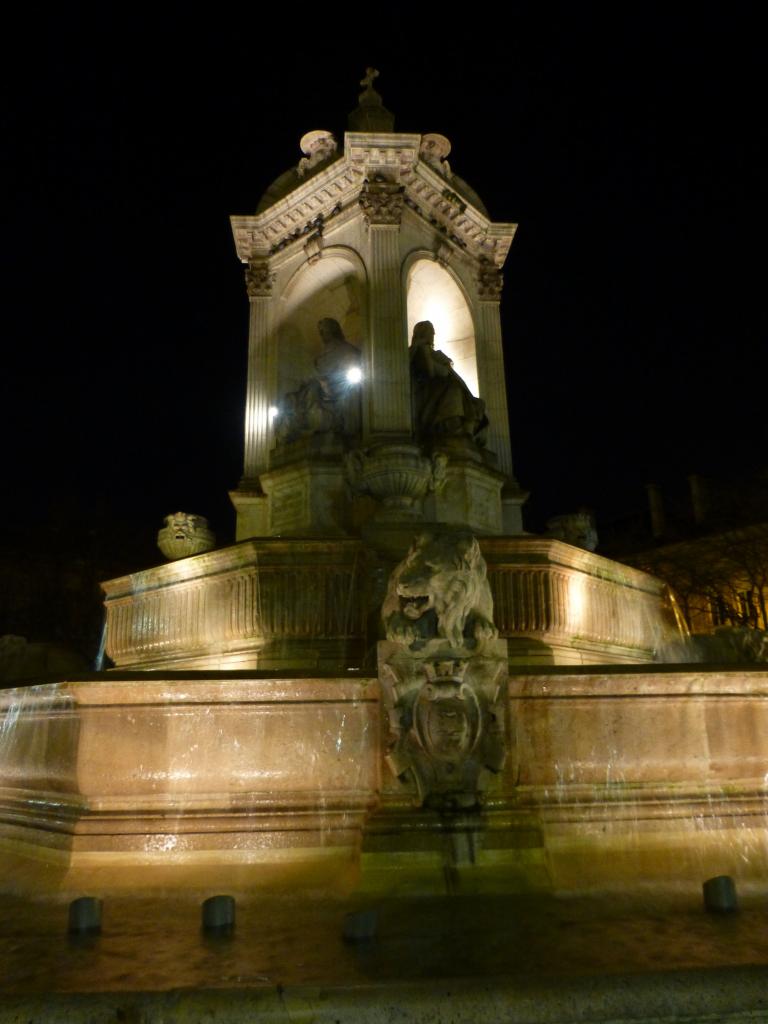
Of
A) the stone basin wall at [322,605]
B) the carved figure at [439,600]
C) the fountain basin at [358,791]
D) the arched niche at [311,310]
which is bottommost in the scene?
the fountain basin at [358,791]

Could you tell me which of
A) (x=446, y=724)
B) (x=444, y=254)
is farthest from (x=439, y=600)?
(x=444, y=254)

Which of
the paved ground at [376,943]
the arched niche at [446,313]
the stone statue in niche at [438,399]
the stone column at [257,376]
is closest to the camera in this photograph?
the paved ground at [376,943]

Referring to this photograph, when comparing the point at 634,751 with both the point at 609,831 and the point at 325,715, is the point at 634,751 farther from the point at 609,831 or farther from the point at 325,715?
the point at 325,715

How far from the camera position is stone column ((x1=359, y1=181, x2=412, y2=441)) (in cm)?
1194

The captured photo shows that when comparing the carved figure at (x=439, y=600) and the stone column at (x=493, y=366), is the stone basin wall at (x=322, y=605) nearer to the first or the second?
the carved figure at (x=439, y=600)

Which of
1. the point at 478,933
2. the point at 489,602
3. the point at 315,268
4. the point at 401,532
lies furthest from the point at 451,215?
the point at 478,933

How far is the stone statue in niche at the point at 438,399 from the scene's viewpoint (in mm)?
12398

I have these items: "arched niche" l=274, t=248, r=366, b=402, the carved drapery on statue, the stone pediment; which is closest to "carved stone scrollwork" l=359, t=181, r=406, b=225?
the stone pediment

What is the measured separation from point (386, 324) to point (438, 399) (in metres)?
1.37

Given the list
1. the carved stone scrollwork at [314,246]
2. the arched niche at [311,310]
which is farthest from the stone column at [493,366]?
the carved stone scrollwork at [314,246]

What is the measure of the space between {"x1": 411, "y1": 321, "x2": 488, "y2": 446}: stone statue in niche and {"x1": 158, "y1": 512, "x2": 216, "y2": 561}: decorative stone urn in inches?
140

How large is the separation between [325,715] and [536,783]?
1.49 metres

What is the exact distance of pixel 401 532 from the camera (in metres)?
9.37

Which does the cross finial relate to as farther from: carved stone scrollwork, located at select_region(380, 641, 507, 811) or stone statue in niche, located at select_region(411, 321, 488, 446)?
carved stone scrollwork, located at select_region(380, 641, 507, 811)
